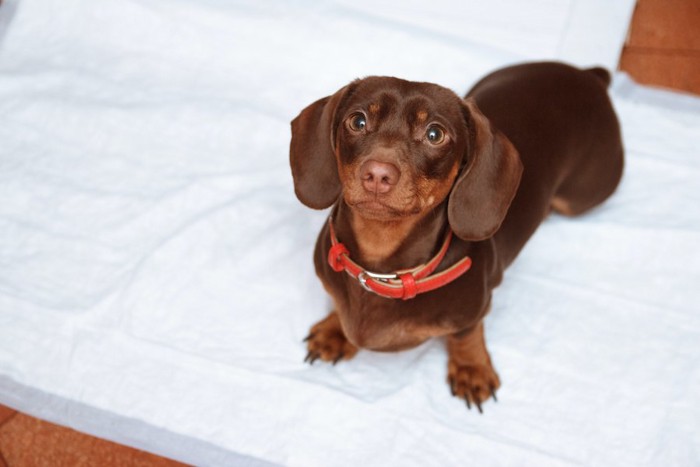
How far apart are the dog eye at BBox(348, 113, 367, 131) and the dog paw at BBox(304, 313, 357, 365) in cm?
80

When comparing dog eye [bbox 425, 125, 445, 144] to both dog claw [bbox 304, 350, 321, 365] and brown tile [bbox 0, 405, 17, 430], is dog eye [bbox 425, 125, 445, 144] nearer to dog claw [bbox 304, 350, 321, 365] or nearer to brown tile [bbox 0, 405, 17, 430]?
dog claw [bbox 304, 350, 321, 365]

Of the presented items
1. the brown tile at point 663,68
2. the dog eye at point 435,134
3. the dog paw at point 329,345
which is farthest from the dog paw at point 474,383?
the brown tile at point 663,68

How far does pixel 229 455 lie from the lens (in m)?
2.18

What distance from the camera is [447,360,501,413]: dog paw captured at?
7.47 ft

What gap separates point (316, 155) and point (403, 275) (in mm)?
372

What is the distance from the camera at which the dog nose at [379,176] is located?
5.35 feet

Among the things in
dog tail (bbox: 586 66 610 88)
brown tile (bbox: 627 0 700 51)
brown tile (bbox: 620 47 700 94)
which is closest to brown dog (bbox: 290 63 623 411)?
dog tail (bbox: 586 66 610 88)

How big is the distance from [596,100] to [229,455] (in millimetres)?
1569

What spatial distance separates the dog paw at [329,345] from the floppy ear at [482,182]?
0.67 meters

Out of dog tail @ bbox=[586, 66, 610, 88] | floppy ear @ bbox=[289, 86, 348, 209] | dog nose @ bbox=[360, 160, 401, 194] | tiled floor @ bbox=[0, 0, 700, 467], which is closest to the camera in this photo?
dog nose @ bbox=[360, 160, 401, 194]

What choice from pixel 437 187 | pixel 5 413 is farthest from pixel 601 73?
pixel 5 413

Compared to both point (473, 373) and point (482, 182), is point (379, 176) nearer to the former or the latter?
point (482, 182)

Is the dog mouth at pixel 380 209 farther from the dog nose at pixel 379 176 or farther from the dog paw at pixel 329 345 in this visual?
the dog paw at pixel 329 345

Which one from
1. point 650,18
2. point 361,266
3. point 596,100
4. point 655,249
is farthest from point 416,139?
point 650,18
